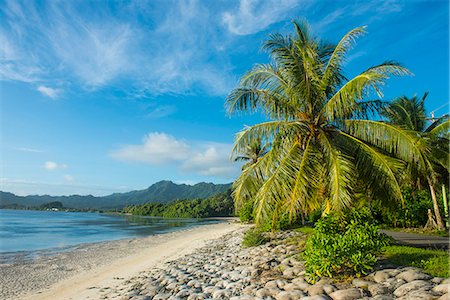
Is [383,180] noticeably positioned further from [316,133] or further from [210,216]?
[210,216]

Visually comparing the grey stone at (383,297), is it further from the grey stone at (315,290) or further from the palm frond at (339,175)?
the palm frond at (339,175)

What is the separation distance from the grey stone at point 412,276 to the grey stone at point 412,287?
287 mm

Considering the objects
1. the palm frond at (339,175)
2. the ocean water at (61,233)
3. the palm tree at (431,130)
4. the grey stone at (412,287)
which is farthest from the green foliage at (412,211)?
the ocean water at (61,233)

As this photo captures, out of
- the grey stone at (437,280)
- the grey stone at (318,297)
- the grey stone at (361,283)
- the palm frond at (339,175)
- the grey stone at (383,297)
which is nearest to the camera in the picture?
the grey stone at (383,297)

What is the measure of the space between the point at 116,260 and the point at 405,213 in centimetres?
1756

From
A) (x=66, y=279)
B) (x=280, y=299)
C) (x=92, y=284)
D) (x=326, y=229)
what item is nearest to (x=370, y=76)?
(x=326, y=229)

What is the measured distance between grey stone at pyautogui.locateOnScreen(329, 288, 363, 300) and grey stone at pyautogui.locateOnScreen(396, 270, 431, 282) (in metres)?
0.95

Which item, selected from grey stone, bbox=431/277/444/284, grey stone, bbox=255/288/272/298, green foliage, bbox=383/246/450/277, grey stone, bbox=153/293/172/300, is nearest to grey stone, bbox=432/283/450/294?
grey stone, bbox=431/277/444/284

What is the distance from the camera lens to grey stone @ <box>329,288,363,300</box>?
5656mm

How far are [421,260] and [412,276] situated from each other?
1573mm

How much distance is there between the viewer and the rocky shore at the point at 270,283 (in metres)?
5.61

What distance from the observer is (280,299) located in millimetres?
6312

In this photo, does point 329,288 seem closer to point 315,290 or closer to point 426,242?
point 315,290

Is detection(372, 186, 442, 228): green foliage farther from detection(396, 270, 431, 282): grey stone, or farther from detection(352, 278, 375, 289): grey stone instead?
detection(352, 278, 375, 289): grey stone
